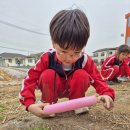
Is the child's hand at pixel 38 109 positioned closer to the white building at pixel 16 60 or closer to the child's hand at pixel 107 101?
the child's hand at pixel 107 101

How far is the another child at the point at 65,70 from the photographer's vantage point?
1.39 metres

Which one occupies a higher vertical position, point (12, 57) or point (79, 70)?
point (79, 70)

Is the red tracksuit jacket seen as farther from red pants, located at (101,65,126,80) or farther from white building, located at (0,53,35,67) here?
white building, located at (0,53,35,67)

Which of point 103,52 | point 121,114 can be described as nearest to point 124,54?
point 121,114

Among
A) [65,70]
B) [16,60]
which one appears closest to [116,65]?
[65,70]

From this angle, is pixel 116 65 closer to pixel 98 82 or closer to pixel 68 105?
pixel 98 82

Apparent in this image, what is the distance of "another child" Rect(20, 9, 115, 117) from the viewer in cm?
139

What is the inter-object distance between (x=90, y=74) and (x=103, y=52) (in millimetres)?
35378

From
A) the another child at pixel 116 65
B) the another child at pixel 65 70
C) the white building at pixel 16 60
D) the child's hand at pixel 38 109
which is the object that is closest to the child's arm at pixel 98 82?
the another child at pixel 65 70

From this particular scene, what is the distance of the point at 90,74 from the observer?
5.79 ft

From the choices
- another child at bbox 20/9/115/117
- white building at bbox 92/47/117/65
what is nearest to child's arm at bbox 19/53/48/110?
another child at bbox 20/9/115/117

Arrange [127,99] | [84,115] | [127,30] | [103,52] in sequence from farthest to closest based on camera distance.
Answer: [103,52]
[127,30]
[127,99]
[84,115]

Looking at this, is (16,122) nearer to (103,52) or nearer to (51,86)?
(51,86)

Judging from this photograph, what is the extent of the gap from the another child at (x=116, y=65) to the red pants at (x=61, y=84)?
235 centimetres
